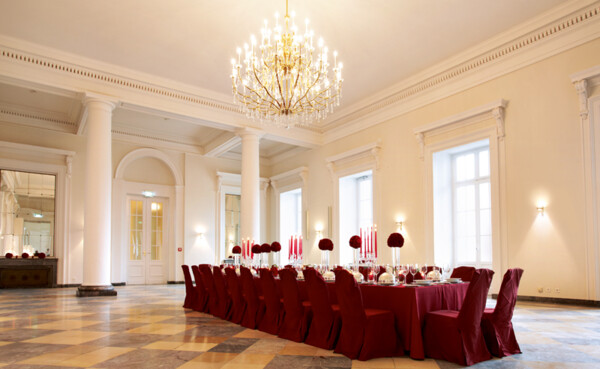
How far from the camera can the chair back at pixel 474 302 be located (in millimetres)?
3891

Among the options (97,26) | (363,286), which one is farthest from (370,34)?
(363,286)

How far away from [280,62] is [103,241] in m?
5.63

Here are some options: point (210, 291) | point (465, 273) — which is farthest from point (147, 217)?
point (465, 273)

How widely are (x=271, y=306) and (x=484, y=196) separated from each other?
600cm

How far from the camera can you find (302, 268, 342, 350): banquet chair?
14.8ft

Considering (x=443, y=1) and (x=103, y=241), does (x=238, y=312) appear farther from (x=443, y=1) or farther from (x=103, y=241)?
(x=443, y=1)

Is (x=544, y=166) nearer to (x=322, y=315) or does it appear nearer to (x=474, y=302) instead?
(x=474, y=302)

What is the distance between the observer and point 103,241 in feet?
31.1

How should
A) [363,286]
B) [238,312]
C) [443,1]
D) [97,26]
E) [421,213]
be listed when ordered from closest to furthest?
[363,286] < [238,312] < [443,1] < [97,26] < [421,213]

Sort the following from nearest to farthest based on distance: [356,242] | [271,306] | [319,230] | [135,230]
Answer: [356,242], [271,306], [319,230], [135,230]

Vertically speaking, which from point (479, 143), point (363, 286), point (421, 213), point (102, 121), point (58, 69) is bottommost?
point (363, 286)

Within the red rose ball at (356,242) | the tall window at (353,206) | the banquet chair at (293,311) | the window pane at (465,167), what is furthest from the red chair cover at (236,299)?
the tall window at (353,206)

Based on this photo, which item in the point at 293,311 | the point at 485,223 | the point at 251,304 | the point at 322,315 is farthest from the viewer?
the point at 485,223

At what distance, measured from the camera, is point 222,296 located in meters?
6.89
